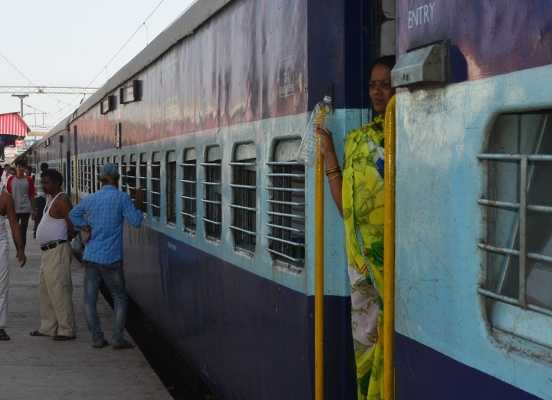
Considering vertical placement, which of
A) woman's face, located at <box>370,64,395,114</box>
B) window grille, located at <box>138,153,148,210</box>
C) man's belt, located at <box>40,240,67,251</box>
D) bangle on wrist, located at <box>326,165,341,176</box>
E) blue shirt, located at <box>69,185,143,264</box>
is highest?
woman's face, located at <box>370,64,395,114</box>

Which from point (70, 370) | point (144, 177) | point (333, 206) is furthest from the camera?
point (144, 177)

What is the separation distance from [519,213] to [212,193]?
406cm

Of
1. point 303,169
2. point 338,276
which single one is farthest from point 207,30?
point 338,276

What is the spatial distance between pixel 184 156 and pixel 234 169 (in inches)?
73.3

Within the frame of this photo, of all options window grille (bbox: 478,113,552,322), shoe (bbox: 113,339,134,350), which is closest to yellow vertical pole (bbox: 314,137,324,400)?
window grille (bbox: 478,113,552,322)

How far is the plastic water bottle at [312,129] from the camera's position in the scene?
A: 4.00 m

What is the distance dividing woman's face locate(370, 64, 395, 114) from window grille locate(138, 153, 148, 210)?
20.3 ft

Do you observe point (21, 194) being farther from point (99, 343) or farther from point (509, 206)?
point (509, 206)

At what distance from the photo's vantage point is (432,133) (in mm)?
2932

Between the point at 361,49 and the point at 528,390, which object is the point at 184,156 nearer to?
the point at 361,49

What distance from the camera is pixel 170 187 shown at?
830 cm

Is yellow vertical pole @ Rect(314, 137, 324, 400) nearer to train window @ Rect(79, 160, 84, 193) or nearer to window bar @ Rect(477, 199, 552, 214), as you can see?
Result: window bar @ Rect(477, 199, 552, 214)

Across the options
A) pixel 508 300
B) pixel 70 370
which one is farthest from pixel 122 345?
pixel 508 300

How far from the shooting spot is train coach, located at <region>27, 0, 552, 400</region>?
246 cm
